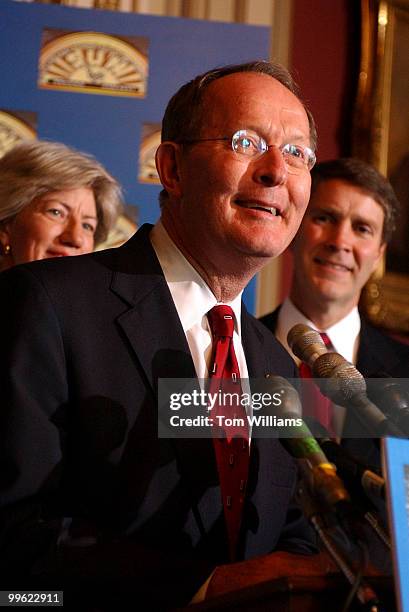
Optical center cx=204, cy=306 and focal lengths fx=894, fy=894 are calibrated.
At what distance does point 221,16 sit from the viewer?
3.95 meters

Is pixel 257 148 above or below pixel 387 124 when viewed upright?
below

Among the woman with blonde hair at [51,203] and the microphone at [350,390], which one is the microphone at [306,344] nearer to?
the microphone at [350,390]

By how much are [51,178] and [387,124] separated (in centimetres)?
181

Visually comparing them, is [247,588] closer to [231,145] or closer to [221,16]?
[231,145]

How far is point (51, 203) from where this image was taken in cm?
289

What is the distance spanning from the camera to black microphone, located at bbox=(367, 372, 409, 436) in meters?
1.42

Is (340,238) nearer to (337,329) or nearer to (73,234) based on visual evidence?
(337,329)

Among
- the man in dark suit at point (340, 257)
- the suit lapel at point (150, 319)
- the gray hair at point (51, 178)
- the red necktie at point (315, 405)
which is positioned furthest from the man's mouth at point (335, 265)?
the suit lapel at point (150, 319)

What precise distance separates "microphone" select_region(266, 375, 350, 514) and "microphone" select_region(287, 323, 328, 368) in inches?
7.4

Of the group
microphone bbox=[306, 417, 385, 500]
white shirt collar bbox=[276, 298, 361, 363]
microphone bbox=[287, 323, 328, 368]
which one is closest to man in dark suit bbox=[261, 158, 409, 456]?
white shirt collar bbox=[276, 298, 361, 363]

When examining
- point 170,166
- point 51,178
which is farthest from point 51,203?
point 170,166

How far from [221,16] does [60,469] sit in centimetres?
286

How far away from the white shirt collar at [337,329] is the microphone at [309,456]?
1.72 meters

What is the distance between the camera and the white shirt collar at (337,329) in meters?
3.12
